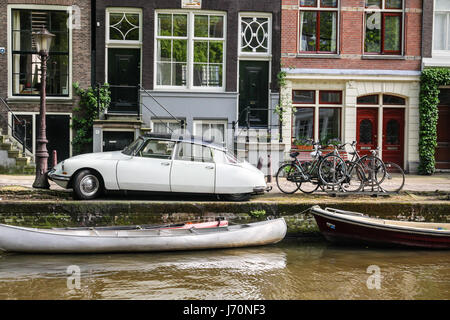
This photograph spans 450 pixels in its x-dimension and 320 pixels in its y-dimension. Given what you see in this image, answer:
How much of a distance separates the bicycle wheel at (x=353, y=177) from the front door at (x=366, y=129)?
236 inches

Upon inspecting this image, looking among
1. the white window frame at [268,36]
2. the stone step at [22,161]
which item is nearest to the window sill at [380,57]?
the white window frame at [268,36]

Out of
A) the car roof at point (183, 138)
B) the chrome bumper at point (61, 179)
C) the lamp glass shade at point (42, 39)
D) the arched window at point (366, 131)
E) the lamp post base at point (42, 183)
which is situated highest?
the lamp glass shade at point (42, 39)

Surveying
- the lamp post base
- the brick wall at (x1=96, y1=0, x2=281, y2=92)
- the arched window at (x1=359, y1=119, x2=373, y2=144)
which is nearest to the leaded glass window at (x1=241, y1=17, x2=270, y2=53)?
the brick wall at (x1=96, y1=0, x2=281, y2=92)

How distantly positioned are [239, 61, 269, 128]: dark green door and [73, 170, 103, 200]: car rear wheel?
7.83 metres

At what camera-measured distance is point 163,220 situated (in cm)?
962

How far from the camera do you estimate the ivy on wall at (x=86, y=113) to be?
1625 cm

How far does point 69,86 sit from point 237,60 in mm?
5691

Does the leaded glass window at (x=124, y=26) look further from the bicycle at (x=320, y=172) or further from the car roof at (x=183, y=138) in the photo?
the bicycle at (x=320, y=172)

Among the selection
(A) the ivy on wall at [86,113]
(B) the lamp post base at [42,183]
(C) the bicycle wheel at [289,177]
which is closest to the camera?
(B) the lamp post base at [42,183]

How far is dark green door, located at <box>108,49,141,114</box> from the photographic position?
16.7 meters

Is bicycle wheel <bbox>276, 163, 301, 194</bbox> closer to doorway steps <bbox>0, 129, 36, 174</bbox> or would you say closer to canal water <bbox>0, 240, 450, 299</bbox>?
canal water <bbox>0, 240, 450, 299</bbox>

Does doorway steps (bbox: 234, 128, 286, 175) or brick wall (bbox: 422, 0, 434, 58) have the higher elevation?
brick wall (bbox: 422, 0, 434, 58)
